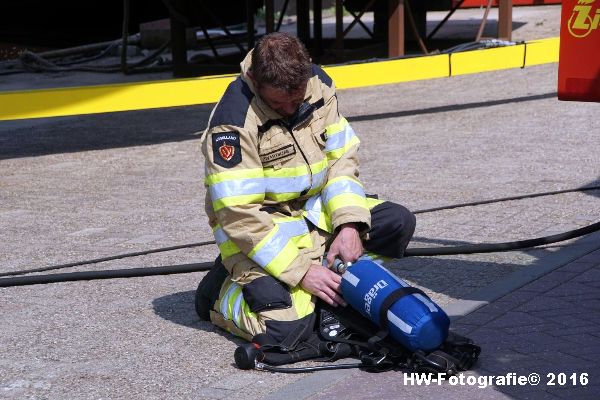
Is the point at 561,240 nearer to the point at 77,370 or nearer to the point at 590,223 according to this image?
the point at 590,223

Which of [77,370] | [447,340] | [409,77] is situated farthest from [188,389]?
[409,77]

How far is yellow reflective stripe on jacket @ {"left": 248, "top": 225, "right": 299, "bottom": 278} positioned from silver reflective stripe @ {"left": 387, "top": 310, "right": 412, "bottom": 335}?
0.50m

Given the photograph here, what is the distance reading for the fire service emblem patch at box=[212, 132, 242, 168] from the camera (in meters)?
4.32

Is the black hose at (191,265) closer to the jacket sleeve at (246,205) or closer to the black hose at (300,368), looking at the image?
the jacket sleeve at (246,205)

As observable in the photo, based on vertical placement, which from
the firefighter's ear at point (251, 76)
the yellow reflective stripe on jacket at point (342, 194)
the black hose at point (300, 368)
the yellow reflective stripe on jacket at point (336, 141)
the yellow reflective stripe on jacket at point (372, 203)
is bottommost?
the black hose at point (300, 368)

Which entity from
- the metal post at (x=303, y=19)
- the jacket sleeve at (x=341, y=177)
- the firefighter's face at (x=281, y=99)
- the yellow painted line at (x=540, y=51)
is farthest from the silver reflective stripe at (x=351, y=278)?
the metal post at (x=303, y=19)

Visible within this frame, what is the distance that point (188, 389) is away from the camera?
159 inches

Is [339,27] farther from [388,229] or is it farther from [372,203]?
[388,229]

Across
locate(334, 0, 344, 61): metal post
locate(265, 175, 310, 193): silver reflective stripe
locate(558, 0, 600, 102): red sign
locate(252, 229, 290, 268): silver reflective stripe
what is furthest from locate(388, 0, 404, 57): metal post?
locate(252, 229, 290, 268): silver reflective stripe

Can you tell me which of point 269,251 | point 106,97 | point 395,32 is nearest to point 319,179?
point 269,251

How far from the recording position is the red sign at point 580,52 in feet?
16.9

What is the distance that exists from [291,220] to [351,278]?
1.41 feet

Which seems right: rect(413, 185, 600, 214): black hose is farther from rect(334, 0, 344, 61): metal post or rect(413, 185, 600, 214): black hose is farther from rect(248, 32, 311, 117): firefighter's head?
rect(334, 0, 344, 61): metal post

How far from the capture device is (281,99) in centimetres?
431
